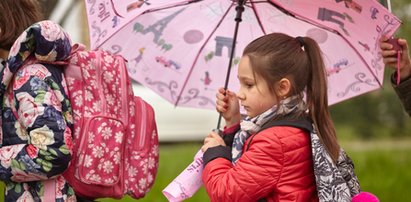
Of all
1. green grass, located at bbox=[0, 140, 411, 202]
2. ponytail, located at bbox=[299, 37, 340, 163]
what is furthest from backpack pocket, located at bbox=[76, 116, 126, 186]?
green grass, located at bbox=[0, 140, 411, 202]

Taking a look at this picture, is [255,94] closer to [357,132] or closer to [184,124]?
[184,124]

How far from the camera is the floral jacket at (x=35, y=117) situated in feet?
11.1

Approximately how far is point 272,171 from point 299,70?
0.46 metres

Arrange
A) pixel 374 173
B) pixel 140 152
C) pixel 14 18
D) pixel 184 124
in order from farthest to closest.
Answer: pixel 184 124
pixel 374 173
pixel 140 152
pixel 14 18

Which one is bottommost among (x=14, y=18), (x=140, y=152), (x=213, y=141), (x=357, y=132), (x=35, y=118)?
(x=357, y=132)

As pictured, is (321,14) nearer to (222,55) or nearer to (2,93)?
(222,55)

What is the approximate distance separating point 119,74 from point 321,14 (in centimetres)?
97

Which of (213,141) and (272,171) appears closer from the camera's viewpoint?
(272,171)

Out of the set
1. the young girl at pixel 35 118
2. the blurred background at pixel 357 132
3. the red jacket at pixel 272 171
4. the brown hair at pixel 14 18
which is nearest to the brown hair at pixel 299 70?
the red jacket at pixel 272 171

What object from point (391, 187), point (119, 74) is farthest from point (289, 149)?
point (391, 187)

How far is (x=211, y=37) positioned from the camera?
14.4 feet

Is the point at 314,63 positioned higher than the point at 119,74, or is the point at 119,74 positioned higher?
the point at 314,63

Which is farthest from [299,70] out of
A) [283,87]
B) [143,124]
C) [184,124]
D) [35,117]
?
[184,124]

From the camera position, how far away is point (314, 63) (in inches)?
142
